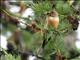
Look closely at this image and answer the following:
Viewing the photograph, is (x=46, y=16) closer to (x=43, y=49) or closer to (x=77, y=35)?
(x=43, y=49)

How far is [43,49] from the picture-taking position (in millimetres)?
2350

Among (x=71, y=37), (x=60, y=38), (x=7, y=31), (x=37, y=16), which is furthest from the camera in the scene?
(x=7, y=31)

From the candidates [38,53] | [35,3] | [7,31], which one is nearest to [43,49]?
[38,53]

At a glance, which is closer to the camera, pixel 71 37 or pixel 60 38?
pixel 60 38

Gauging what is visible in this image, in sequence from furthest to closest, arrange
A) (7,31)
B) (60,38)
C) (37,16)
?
(7,31) < (37,16) < (60,38)

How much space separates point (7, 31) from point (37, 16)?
3.25m

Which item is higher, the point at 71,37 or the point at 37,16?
the point at 37,16

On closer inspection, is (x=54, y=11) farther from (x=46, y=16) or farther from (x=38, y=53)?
(x=38, y=53)

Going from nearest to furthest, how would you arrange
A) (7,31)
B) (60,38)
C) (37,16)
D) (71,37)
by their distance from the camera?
(60,38), (37,16), (71,37), (7,31)

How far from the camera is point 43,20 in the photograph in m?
2.29

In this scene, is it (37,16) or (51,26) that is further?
(37,16)

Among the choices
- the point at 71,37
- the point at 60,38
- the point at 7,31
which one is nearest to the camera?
the point at 60,38

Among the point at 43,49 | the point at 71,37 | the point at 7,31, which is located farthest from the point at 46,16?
the point at 7,31

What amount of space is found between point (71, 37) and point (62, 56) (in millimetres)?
2468
